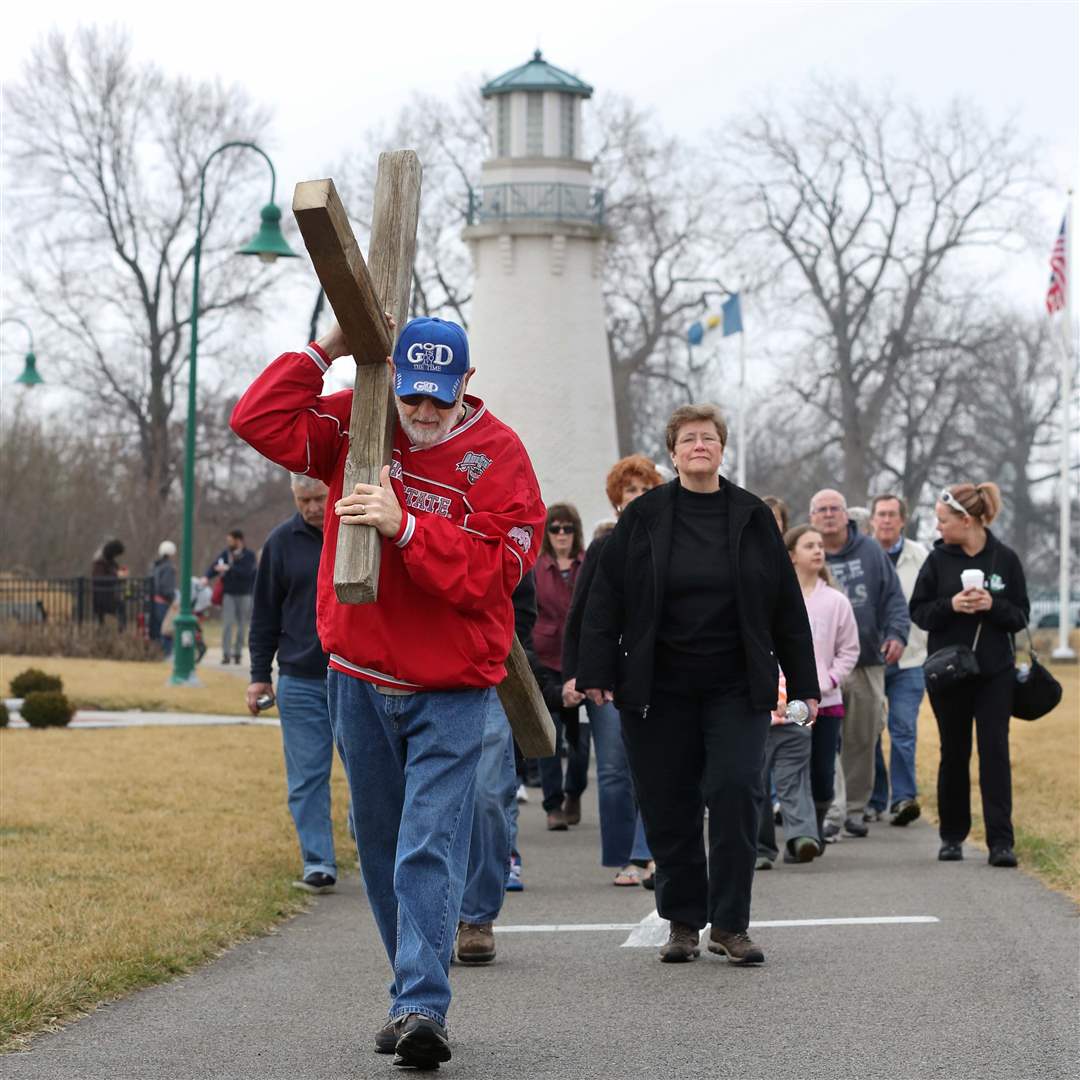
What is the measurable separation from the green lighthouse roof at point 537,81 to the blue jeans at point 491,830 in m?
27.7

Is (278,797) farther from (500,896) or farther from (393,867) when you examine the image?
(393,867)

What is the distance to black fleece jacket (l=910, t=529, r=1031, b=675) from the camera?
11078 mm

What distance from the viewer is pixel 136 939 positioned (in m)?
8.22

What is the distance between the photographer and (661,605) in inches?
316

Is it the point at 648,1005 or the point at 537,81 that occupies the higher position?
the point at 537,81

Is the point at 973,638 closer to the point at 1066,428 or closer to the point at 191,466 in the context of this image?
the point at 191,466

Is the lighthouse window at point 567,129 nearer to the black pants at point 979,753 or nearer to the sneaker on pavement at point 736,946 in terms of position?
the black pants at point 979,753

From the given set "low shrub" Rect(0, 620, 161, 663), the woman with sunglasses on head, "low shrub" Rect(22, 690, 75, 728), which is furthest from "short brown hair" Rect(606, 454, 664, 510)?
"low shrub" Rect(0, 620, 161, 663)

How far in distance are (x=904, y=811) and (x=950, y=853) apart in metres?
1.85

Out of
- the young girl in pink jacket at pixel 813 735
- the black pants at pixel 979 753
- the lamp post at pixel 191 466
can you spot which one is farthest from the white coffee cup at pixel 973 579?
the lamp post at pixel 191 466

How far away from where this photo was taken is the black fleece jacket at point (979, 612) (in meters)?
11.1

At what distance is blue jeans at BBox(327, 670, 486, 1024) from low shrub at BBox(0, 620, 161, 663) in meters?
24.9

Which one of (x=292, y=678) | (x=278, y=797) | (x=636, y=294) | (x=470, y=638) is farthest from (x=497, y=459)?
(x=636, y=294)

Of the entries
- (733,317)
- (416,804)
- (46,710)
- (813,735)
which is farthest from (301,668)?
(733,317)
